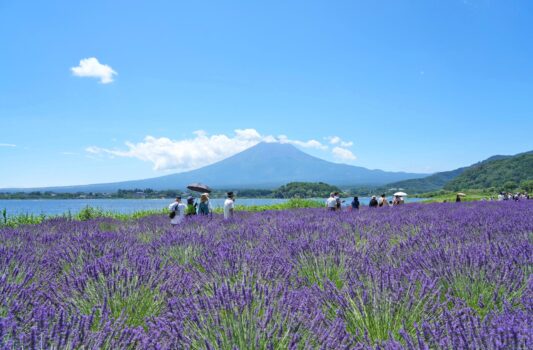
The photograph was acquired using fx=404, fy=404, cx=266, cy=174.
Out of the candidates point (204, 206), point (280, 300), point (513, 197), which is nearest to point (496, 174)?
point (513, 197)

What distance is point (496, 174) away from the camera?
11619 centimetres

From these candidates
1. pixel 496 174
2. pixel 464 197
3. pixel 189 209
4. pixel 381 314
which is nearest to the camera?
pixel 381 314

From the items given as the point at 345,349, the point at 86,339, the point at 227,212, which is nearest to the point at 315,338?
the point at 345,349

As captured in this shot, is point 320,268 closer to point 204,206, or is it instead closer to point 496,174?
point 204,206

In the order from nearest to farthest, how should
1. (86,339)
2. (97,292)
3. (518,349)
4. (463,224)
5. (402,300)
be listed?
(518,349) < (86,339) < (402,300) < (97,292) < (463,224)

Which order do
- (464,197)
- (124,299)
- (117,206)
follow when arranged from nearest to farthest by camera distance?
(124,299) < (464,197) < (117,206)

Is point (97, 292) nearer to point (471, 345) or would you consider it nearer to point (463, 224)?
point (471, 345)

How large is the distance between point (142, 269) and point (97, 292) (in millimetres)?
325

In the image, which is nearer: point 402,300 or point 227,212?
point 402,300

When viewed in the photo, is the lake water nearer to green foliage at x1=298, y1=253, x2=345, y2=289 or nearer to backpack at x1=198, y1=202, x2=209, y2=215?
backpack at x1=198, y1=202, x2=209, y2=215

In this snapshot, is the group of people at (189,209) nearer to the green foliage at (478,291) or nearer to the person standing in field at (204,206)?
the person standing in field at (204,206)

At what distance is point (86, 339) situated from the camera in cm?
154

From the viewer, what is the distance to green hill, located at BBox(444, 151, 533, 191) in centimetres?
10844

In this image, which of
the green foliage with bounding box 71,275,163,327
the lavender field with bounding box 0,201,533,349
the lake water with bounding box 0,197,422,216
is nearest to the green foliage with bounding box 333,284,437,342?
the lavender field with bounding box 0,201,533,349
